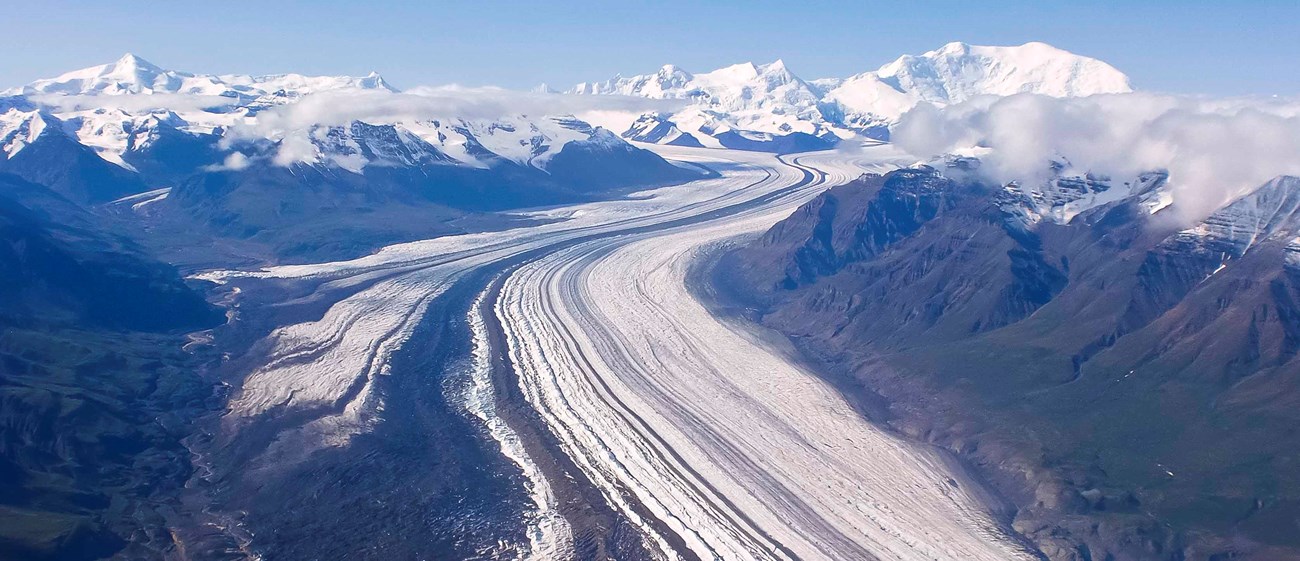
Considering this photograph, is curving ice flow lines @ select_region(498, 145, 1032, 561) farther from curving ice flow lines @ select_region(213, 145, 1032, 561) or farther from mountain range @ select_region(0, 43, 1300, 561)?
mountain range @ select_region(0, 43, 1300, 561)

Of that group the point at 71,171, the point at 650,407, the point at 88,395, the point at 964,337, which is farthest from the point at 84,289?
the point at 71,171

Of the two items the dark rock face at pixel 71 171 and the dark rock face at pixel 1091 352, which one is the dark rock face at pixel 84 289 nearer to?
the dark rock face at pixel 1091 352

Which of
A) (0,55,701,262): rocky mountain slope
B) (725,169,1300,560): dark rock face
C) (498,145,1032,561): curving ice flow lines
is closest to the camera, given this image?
(498,145,1032,561): curving ice flow lines

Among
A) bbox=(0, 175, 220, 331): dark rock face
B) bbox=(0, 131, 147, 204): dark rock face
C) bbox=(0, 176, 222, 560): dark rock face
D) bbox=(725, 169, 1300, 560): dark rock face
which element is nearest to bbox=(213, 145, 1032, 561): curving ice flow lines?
bbox=(725, 169, 1300, 560): dark rock face

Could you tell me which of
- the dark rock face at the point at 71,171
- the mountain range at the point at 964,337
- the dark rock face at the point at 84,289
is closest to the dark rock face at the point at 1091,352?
the mountain range at the point at 964,337

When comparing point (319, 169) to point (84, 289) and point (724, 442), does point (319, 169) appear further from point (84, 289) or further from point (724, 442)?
point (724, 442)

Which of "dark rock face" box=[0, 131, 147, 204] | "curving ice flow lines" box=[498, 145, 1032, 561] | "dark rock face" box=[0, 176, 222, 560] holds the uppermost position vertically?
"dark rock face" box=[0, 131, 147, 204]
